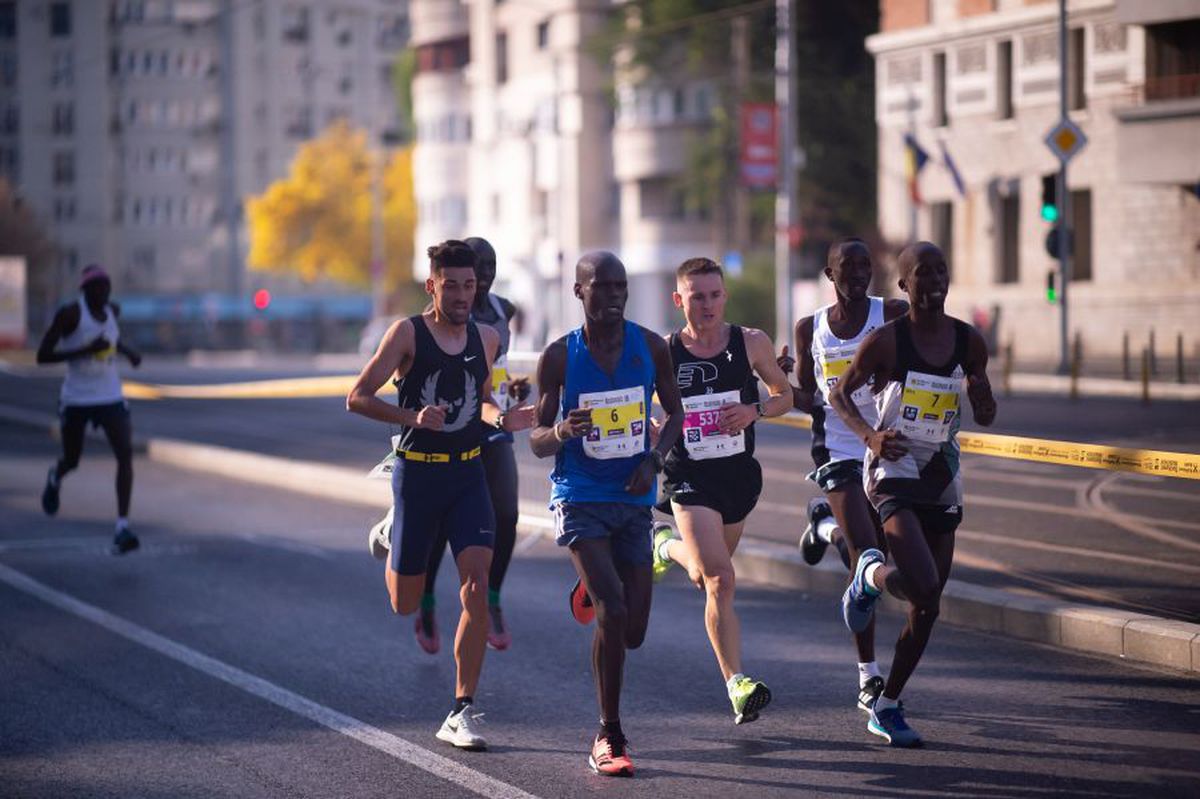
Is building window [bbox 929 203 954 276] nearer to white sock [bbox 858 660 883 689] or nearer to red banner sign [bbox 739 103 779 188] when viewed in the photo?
red banner sign [bbox 739 103 779 188]

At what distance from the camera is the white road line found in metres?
7.37

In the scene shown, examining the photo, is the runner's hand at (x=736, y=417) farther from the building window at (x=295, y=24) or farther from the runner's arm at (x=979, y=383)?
the building window at (x=295, y=24)

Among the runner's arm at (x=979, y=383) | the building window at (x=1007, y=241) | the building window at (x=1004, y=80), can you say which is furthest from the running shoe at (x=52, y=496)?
the building window at (x=1004, y=80)

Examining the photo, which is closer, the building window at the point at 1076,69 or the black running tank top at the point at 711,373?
the black running tank top at the point at 711,373

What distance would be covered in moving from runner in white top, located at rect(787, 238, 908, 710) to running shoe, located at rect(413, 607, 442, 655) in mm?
2092

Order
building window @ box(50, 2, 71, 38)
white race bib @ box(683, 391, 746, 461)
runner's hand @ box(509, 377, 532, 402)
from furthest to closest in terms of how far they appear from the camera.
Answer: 1. building window @ box(50, 2, 71, 38)
2. runner's hand @ box(509, 377, 532, 402)
3. white race bib @ box(683, 391, 746, 461)

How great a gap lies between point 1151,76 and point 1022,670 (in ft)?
125

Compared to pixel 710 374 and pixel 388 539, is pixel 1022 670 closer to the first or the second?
pixel 710 374

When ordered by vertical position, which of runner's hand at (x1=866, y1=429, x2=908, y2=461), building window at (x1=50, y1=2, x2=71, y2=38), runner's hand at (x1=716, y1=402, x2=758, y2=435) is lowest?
runner's hand at (x1=866, y1=429, x2=908, y2=461)

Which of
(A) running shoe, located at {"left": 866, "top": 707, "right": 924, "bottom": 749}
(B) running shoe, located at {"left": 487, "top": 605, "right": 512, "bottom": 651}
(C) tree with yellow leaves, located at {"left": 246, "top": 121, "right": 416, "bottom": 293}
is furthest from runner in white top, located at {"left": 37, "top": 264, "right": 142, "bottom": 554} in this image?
(C) tree with yellow leaves, located at {"left": 246, "top": 121, "right": 416, "bottom": 293}

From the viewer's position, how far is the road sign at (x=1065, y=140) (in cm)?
3484

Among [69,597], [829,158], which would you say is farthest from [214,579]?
[829,158]

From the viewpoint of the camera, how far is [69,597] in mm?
12398

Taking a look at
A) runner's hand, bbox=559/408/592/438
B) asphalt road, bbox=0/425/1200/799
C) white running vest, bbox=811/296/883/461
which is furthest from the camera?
white running vest, bbox=811/296/883/461
